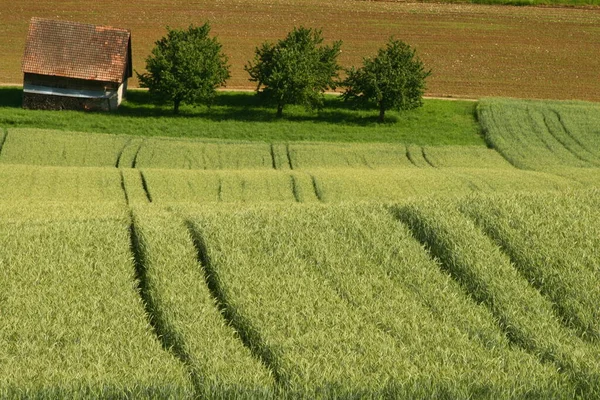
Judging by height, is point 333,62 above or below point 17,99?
above

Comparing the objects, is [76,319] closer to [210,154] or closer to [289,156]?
[210,154]

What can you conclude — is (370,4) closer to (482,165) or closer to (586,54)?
(586,54)

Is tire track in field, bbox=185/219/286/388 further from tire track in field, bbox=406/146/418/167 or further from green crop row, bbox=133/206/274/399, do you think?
tire track in field, bbox=406/146/418/167

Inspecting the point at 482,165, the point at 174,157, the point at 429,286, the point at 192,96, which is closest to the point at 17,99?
the point at 192,96

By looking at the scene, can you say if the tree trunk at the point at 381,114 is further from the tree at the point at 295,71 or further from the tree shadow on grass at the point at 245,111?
the tree at the point at 295,71

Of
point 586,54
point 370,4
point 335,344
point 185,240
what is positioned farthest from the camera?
point 370,4

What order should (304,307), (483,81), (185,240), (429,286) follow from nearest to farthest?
(304,307)
(429,286)
(185,240)
(483,81)

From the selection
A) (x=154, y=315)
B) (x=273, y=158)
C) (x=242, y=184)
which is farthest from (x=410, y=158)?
(x=154, y=315)
